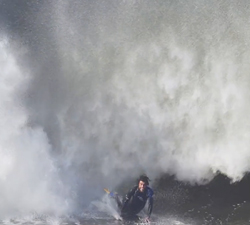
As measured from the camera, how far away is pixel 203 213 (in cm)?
1311

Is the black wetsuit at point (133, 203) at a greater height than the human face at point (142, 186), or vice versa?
the human face at point (142, 186)

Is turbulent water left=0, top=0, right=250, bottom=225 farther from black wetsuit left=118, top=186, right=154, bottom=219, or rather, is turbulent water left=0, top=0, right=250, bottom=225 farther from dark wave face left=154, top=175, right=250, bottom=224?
black wetsuit left=118, top=186, right=154, bottom=219

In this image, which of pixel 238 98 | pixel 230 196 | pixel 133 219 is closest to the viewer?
pixel 133 219

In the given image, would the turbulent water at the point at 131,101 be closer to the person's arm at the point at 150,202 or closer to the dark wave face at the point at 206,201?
the dark wave face at the point at 206,201

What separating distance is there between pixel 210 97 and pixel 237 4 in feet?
12.1

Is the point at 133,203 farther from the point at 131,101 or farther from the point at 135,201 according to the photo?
the point at 131,101

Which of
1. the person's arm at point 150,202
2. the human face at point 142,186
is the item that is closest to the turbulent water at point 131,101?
the human face at point 142,186

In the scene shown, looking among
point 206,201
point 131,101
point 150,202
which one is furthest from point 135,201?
point 131,101

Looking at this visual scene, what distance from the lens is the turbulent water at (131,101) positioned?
46.9ft

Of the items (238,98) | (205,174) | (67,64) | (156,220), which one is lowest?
(156,220)

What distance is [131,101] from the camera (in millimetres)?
15641

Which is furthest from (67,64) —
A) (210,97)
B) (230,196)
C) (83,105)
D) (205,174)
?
(230,196)

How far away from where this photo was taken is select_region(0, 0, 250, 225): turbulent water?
1428 centimetres

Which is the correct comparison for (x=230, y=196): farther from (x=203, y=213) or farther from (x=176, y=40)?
(x=176, y=40)
